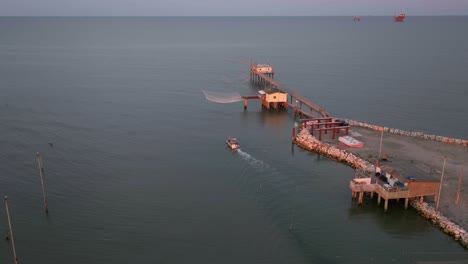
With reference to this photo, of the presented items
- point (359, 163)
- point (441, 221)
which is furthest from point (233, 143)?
point (441, 221)

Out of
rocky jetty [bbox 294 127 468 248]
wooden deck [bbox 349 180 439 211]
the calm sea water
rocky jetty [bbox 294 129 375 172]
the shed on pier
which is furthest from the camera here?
the shed on pier

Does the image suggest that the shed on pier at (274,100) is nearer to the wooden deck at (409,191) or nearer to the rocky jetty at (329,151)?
the rocky jetty at (329,151)

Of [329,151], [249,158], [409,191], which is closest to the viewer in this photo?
[409,191]

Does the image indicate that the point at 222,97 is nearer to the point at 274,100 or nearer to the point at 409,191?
the point at 274,100

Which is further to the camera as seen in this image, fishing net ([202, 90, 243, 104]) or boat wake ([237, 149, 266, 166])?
fishing net ([202, 90, 243, 104])

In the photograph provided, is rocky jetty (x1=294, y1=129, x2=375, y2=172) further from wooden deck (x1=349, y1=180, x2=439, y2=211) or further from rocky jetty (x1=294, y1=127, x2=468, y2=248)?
wooden deck (x1=349, y1=180, x2=439, y2=211)

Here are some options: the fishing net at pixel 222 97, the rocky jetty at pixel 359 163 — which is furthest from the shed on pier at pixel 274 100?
the rocky jetty at pixel 359 163

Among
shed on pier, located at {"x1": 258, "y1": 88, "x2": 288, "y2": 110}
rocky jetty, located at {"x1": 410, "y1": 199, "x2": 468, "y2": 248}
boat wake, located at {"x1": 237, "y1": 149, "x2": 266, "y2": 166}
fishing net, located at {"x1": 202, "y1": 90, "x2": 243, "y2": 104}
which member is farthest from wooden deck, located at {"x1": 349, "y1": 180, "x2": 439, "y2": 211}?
fishing net, located at {"x1": 202, "y1": 90, "x2": 243, "y2": 104}

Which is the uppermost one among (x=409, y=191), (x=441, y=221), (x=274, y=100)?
(x=274, y=100)
